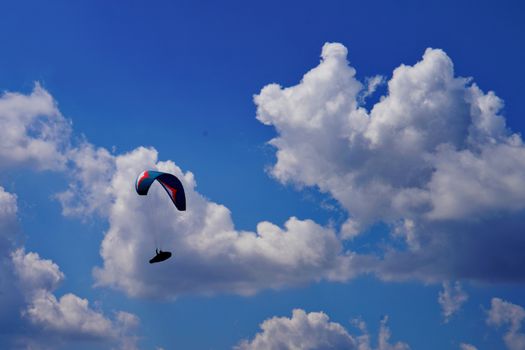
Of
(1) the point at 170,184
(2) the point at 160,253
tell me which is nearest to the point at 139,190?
(1) the point at 170,184

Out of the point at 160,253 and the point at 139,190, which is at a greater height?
the point at 139,190

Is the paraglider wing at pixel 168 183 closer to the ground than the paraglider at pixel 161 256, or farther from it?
farther from it

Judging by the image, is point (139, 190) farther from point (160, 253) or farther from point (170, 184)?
point (160, 253)

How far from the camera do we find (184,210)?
84188mm

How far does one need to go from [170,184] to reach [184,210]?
4.94 metres

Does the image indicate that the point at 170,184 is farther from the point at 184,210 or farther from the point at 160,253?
the point at 160,253

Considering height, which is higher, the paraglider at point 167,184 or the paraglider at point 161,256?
the paraglider at point 167,184

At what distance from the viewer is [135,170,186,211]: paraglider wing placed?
83688 millimetres

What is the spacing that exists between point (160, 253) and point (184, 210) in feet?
32.3

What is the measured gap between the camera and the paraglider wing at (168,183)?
275 ft

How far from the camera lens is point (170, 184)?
85562mm

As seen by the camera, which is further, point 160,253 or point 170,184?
point 170,184

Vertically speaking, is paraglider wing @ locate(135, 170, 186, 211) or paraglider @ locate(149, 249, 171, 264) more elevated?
paraglider wing @ locate(135, 170, 186, 211)

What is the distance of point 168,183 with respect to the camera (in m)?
85.8
